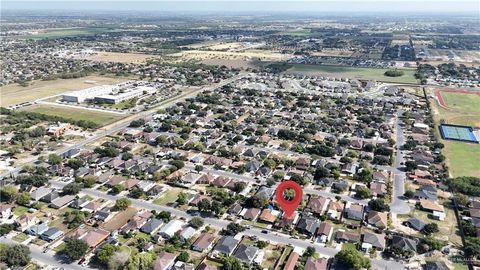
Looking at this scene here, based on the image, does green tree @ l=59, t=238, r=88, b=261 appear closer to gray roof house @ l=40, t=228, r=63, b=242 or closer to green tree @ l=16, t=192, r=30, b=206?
gray roof house @ l=40, t=228, r=63, b=242

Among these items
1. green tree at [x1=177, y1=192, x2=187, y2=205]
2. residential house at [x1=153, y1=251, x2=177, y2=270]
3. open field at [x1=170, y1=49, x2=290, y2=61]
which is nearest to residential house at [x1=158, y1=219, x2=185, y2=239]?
residential house at [x1=153, y1=251, x2=177, y2=270]

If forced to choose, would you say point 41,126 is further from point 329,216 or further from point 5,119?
point 329,216

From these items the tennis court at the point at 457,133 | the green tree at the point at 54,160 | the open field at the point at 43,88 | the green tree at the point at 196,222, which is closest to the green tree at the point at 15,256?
the green tree at the point at 196,222

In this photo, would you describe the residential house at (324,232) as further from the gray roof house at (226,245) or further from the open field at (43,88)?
the open field at (43,88)

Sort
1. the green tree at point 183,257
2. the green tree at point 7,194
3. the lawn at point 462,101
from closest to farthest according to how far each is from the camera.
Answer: the green tree at point 183,257, the green tree at point 7,194, the lawn at point 462,101

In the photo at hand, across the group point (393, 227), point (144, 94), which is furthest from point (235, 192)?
point (144, 94)

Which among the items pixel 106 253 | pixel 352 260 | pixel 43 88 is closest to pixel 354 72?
pixel 43 88

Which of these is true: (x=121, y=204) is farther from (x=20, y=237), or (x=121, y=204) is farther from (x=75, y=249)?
(x=20, y=237)
